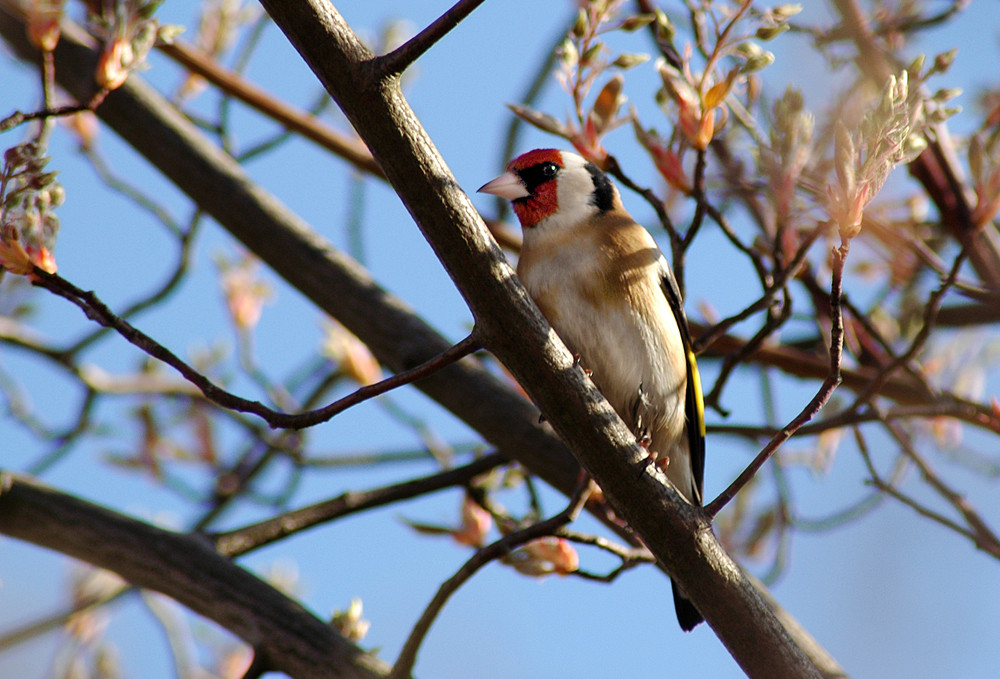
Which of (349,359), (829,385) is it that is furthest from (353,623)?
(829,385)

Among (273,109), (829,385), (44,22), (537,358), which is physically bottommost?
(829,385)

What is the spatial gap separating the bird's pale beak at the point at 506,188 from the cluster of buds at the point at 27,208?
1.52 meters

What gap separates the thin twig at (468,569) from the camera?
7.31 feet

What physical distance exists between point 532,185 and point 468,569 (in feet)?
4.24

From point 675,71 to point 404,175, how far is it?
758 mm

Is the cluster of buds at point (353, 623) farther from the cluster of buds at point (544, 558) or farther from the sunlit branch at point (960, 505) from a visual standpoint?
the sunlit branch at point (960, 505)

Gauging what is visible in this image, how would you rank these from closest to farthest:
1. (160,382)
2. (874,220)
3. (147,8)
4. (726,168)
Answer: (147,8), (874,220), (726,168), (160,382)

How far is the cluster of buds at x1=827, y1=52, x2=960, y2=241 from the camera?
1484 mm

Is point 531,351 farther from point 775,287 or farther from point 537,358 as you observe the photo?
point 775,287

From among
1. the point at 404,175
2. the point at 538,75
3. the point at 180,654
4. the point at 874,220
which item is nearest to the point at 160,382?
the point at 180,654

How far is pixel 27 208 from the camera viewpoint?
1.72m

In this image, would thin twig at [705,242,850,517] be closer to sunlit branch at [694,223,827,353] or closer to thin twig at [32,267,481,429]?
sunlit branch at [694,223,827,353]

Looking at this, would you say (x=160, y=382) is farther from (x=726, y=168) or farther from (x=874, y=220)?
(x=874, y=220)

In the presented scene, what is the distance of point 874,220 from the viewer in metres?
2.46
